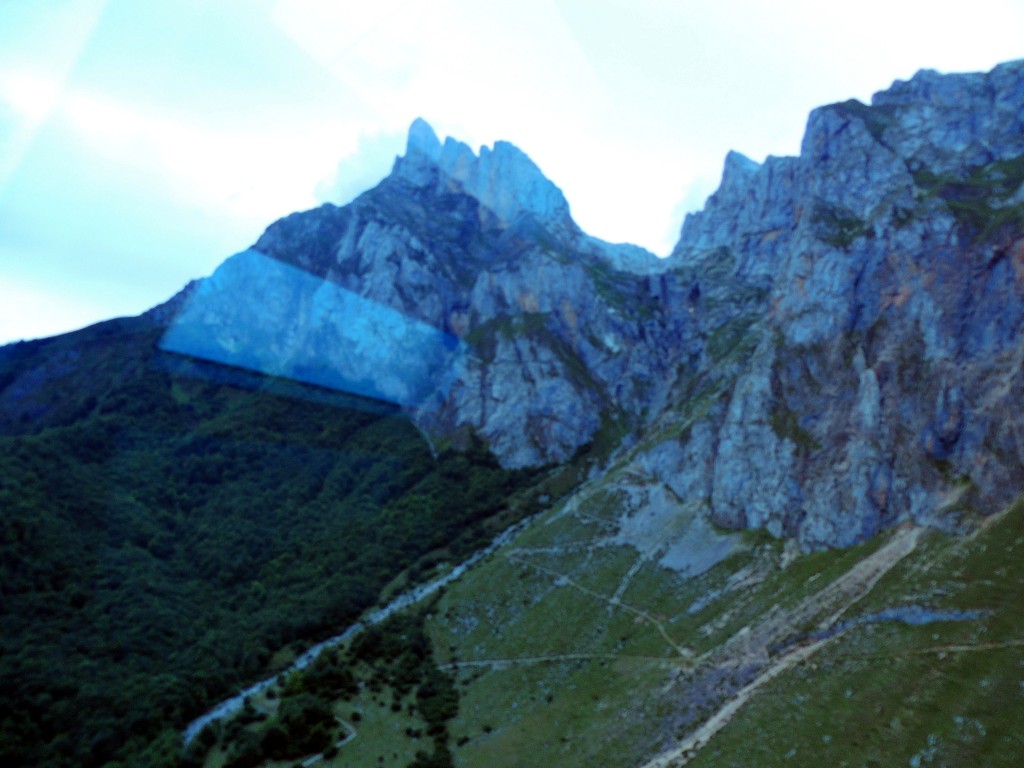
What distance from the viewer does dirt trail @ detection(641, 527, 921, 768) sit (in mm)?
54656

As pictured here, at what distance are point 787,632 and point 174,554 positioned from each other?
130 metres

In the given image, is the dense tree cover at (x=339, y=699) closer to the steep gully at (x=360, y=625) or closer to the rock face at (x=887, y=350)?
the steep gully at (x=360, y=625)

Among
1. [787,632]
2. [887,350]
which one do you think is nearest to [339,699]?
[787,632]

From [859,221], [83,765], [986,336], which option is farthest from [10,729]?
[859,221]

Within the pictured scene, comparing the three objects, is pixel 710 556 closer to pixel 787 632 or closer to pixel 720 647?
pixel 720 647

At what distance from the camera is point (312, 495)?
180 meters

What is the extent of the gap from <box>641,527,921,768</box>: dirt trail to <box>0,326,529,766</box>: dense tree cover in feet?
121

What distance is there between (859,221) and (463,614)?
95605mm

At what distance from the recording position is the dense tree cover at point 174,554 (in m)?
94.8

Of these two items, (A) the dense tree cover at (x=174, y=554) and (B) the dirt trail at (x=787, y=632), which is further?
(A) the dense tree cover at (x=174, y=554)

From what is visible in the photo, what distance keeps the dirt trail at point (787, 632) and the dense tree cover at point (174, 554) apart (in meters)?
37.0

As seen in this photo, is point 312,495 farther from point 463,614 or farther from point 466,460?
point 463,614

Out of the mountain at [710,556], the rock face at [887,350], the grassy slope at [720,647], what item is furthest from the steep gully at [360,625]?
the rock face at [887,350]

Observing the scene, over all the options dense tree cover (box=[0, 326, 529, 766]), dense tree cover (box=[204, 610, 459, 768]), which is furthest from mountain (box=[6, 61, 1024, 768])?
dense tree cover (box=[0, 326, 529, 766])
